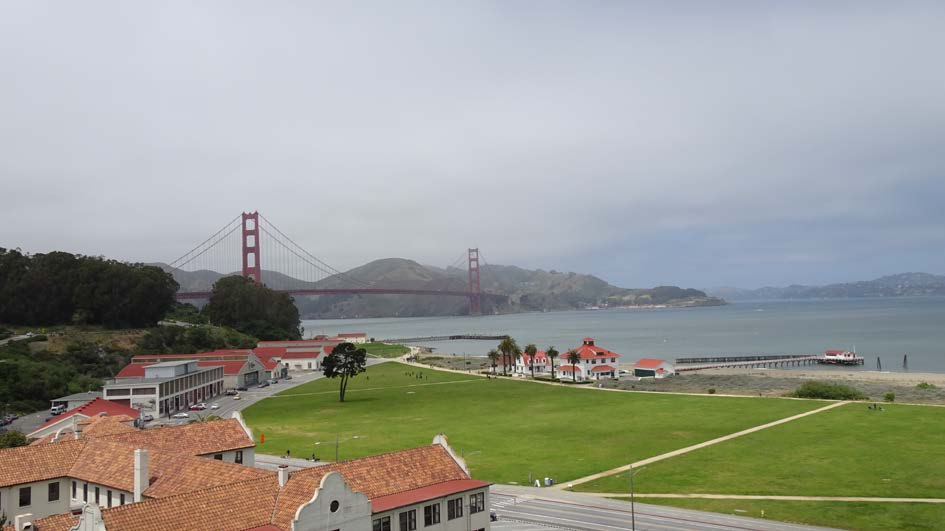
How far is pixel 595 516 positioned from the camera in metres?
39.4

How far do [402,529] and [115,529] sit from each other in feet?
38.1

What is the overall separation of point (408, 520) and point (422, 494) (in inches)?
52.0

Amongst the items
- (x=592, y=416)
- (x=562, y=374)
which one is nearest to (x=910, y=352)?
(x=562, y=374)

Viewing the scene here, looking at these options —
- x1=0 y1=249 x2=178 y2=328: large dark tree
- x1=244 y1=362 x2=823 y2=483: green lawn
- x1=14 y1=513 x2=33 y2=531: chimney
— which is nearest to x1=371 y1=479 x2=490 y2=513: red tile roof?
x1=14 y1=513 x2=33 y2=531: chimney

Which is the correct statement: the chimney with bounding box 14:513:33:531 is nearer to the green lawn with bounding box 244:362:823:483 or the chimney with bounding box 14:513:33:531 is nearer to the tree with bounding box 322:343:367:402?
the green lawn with bounding box 244:362:823:483

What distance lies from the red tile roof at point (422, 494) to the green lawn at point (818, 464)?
15.2m

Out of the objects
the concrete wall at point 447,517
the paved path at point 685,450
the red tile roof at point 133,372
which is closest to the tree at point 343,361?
the red tile roof at point 133,372

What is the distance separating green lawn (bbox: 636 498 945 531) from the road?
1.09 m

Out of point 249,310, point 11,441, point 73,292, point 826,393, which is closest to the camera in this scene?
point 11,441

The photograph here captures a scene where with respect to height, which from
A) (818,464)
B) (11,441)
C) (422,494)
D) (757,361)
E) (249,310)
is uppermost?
(249,310)

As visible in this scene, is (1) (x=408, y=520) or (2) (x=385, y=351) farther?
(2) (x=385, y=351)

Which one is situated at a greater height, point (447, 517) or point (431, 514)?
point (431, 514)

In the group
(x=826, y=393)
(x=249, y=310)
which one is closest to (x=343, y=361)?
(x=826, y=393)

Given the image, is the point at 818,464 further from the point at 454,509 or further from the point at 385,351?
the point at 385,351
